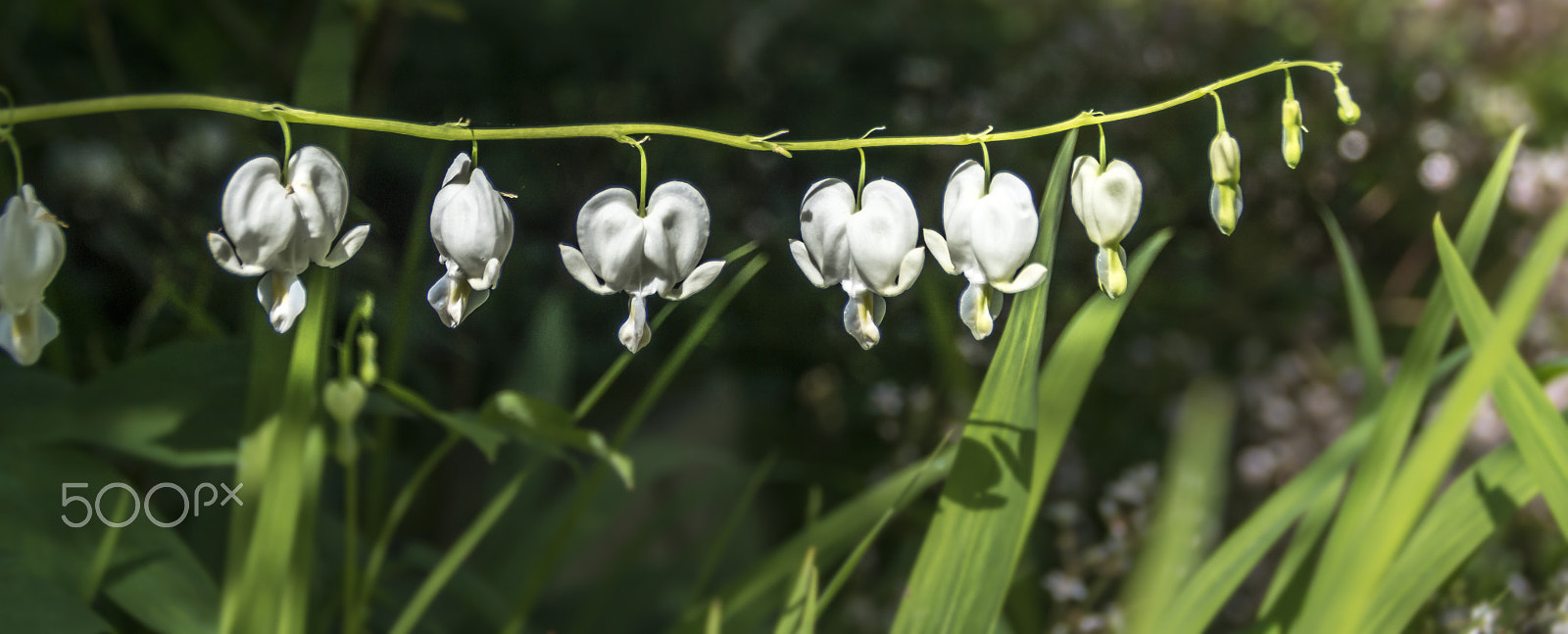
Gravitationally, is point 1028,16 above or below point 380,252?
above

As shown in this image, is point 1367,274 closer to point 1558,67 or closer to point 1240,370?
point 1240,370

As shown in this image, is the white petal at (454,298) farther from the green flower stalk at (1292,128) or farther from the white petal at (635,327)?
the green flower stalk at (1292,128)

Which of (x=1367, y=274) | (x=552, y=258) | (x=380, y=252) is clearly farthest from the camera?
(x=1367, y=274)

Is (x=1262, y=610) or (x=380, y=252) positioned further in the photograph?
(x=380, y=252)

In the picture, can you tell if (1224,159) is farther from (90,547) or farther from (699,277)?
(90,547)

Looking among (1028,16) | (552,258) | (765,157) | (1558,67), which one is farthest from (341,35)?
(1558,67)

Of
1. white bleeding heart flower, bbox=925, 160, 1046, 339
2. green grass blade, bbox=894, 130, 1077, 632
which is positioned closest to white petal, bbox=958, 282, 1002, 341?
white bleeding heart flower, bbox=925, 160, 1046, 339

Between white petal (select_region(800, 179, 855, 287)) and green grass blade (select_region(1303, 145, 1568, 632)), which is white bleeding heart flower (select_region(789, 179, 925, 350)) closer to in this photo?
white petal (select_region(800, 179, 855, 287))

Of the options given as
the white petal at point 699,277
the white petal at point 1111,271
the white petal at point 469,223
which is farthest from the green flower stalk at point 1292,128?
the white petal at point 469,223
